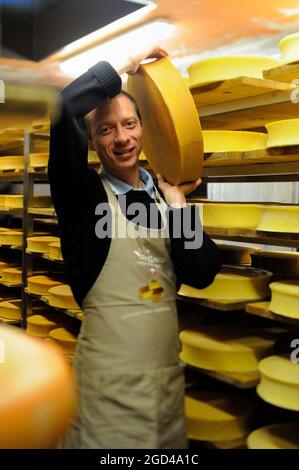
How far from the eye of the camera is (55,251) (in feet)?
10.7

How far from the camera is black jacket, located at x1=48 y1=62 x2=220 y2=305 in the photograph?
1530 mm

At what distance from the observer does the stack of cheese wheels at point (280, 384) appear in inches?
68.7

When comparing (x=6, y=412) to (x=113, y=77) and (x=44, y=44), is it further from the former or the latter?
(x=44, y=44)

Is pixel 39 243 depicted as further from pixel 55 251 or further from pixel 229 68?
pixel 229 68

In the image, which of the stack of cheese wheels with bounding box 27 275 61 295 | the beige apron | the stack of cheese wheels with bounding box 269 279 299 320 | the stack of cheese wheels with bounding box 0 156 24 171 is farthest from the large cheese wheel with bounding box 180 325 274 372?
the stack of cheese wheels with bounding box 0 156 24 171

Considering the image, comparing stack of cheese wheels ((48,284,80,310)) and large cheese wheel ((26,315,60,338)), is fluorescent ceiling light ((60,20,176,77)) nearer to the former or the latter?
stack of cheese wheels ((48,284,80,310))

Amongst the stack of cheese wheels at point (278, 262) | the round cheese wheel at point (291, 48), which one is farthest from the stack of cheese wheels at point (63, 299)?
the round cheese wheel at point (291, 48)

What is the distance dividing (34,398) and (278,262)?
211 cm
